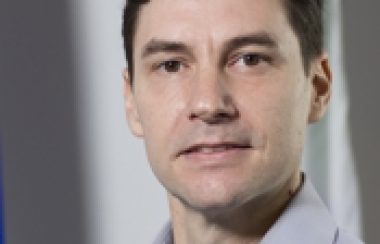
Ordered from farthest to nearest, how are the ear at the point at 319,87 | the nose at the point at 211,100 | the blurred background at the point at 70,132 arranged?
the blurred background at the point at 70,132
the ear at the point at 319,87
the nose at the point at 211,100

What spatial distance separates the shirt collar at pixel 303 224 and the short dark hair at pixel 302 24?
17cm

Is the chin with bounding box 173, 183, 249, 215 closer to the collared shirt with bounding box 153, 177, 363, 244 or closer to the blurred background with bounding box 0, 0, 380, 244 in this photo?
the collared shirt with bounding box 153, 177, 363, 244

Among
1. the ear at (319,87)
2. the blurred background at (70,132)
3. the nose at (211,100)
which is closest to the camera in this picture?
the nose at (211,100)

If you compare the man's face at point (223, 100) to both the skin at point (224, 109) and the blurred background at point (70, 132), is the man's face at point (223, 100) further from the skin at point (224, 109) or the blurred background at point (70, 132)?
the blurred background at point (70, 132)

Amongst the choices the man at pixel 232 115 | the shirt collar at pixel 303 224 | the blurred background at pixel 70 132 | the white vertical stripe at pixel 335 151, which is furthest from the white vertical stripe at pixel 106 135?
the shirt collar at pixel 303 224

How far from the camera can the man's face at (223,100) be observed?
2.98 feet

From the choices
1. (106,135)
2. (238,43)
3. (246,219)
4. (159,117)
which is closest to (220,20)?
(238,43)

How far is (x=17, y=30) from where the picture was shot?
55.7 inches

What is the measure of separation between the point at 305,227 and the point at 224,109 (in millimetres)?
179

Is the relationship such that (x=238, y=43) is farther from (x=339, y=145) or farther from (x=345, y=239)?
(x=339, y=145)

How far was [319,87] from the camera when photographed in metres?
1.03

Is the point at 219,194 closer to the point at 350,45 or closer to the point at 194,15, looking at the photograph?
the point at 194,15

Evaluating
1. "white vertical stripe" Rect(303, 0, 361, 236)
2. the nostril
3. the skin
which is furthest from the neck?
"white vertical stripe" Rect(303, 0, 361, 236)

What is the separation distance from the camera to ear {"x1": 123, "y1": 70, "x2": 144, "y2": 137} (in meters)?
1.07
